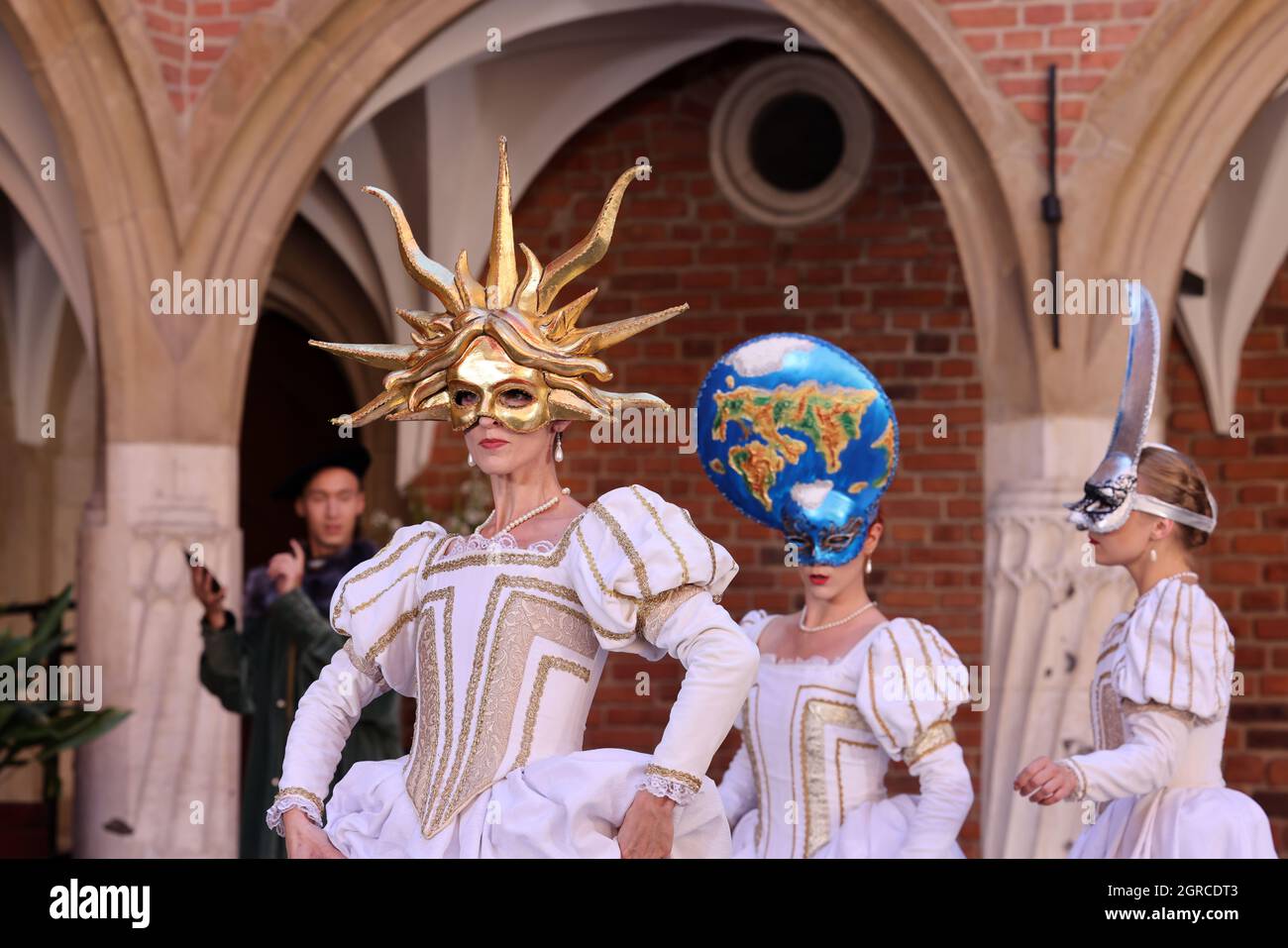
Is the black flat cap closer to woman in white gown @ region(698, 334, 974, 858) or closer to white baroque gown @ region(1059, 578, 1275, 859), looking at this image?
woman in white gown @ region(698, 334, 974, 858)

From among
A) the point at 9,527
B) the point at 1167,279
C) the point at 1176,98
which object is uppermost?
the point at 1176,98

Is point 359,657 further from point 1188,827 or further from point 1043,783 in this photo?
point 1188,827

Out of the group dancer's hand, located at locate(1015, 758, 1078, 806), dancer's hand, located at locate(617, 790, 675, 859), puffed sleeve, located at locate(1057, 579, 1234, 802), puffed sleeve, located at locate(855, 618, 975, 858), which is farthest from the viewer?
puffed sleeve, located at locate(855, 618, 975, 858)

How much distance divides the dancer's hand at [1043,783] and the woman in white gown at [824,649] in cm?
37

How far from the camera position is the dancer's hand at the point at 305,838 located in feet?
8.23

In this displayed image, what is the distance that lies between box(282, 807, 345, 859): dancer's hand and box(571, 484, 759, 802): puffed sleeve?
47 cm

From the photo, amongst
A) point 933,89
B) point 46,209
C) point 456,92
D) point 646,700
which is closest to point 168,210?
point 46,209

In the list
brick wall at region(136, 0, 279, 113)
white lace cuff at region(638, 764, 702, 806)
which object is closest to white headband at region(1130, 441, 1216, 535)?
white lace cuff at region(638, 764, 702, 806)

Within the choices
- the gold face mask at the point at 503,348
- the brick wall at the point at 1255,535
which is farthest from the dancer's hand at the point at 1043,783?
the brick wall at the point at 1255,535

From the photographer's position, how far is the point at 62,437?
8.34m

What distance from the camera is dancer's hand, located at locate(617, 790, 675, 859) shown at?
2352mm
